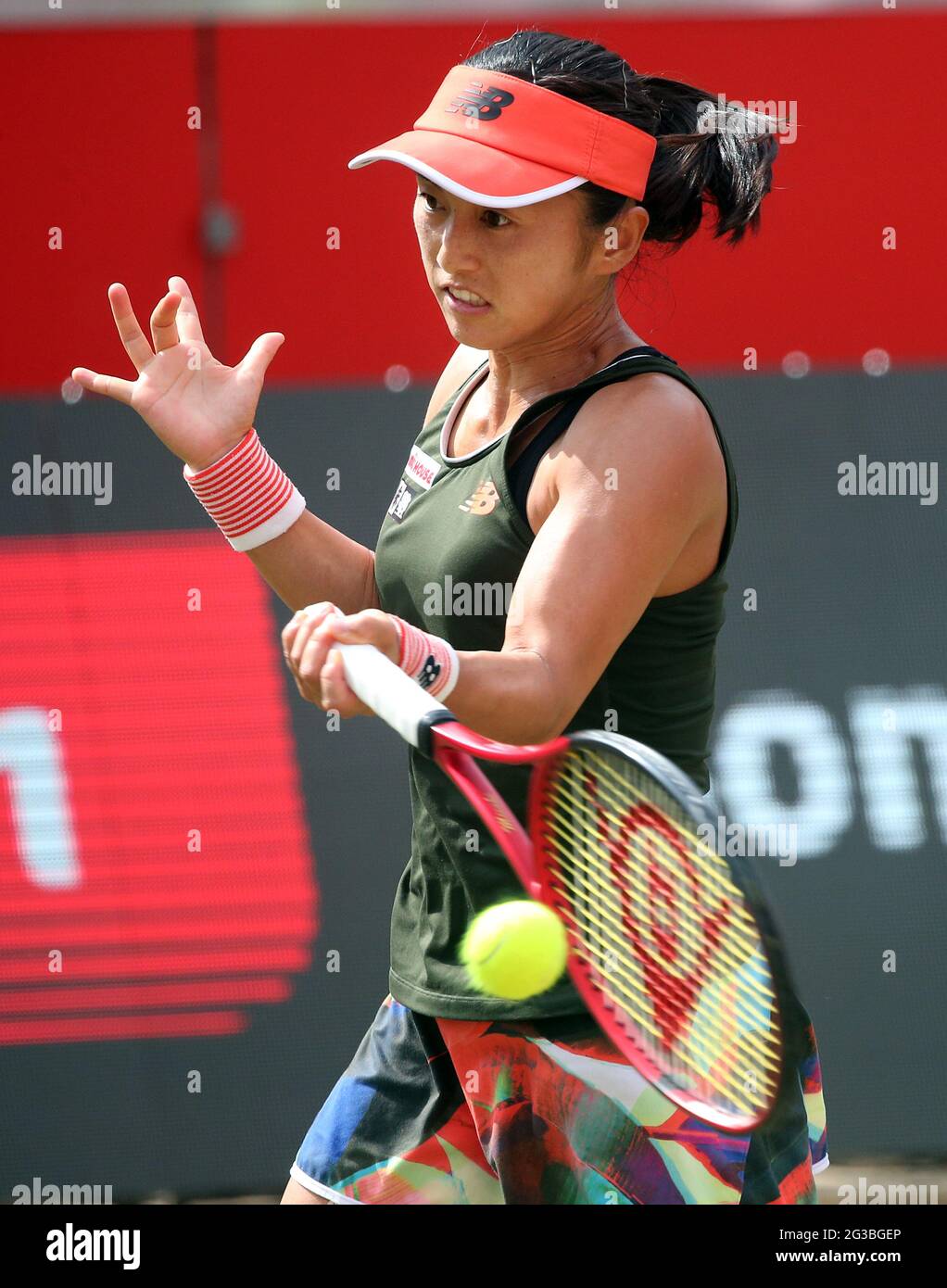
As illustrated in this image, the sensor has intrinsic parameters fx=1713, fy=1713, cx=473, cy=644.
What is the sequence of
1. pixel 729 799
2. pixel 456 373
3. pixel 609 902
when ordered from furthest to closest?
1. pixel 729 799
2. pixel 456 373
3. pixel 609 902

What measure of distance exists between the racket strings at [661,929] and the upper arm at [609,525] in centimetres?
11

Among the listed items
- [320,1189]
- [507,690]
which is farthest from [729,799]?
[507,690]

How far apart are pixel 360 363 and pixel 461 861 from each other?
62.7 inches

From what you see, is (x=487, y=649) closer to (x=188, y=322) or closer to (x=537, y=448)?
(x=537, y=448)

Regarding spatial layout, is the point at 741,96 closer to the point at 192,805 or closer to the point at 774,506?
the point at 774,506

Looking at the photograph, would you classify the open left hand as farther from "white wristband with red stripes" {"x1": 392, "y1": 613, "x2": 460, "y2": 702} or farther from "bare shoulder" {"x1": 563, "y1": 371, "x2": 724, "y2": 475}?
"bare shoulder" {"x1": 563, "y1": 371, "x2": 724, "y2": 475}

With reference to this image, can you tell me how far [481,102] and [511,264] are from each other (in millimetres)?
207

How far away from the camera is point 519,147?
1740 millimetres

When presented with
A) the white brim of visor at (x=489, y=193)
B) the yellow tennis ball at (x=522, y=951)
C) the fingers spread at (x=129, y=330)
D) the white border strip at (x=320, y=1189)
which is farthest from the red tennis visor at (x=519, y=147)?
the white border strip at (x=320, y=1189)

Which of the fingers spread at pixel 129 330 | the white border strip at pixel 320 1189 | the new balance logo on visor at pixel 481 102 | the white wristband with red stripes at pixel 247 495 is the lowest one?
the white border strip at pixel 320 1189

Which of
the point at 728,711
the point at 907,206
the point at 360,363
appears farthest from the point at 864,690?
the point at 360,363

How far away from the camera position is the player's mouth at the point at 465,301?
5.78ft

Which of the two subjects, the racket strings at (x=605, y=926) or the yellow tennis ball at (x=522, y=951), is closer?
the yellow tennis ball at (x=522, y=951)

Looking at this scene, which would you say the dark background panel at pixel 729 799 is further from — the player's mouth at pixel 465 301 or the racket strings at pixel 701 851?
the racket strings at pixel 701 851
